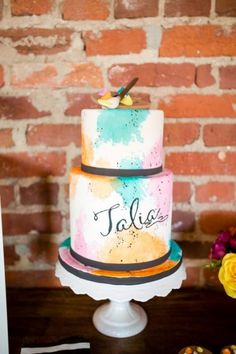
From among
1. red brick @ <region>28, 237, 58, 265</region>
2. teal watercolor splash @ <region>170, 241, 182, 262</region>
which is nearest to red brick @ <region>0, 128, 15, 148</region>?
red brick @ <region>28, 237, 58, 265</region>

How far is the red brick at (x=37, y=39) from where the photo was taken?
85cm

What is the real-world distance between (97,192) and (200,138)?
361 millimetres

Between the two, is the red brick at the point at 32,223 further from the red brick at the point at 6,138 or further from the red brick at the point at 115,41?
the red brick at the point at 115,41

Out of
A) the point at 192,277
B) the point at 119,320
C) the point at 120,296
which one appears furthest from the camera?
the point at 192,277

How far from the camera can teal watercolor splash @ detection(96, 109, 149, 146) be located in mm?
662

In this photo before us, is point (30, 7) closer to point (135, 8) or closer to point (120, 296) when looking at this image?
point (135, 8)

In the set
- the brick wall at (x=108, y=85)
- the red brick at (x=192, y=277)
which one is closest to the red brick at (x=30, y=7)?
the brick wall at (x=108, y=85)

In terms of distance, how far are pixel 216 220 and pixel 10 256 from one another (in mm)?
570

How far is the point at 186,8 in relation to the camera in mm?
841

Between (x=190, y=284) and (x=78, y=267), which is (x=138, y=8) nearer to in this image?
(x=78, y=267)

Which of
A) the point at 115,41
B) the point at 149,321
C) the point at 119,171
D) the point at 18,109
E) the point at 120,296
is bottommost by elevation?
the point at 149,321

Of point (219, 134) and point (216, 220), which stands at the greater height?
point (219, 134)

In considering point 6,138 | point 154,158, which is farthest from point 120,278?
point 6,138

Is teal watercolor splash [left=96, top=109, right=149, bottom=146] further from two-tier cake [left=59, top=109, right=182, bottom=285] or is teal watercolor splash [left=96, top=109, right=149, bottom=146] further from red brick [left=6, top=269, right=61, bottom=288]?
red brick [left=6, top=269, right=61, bottom=288]
